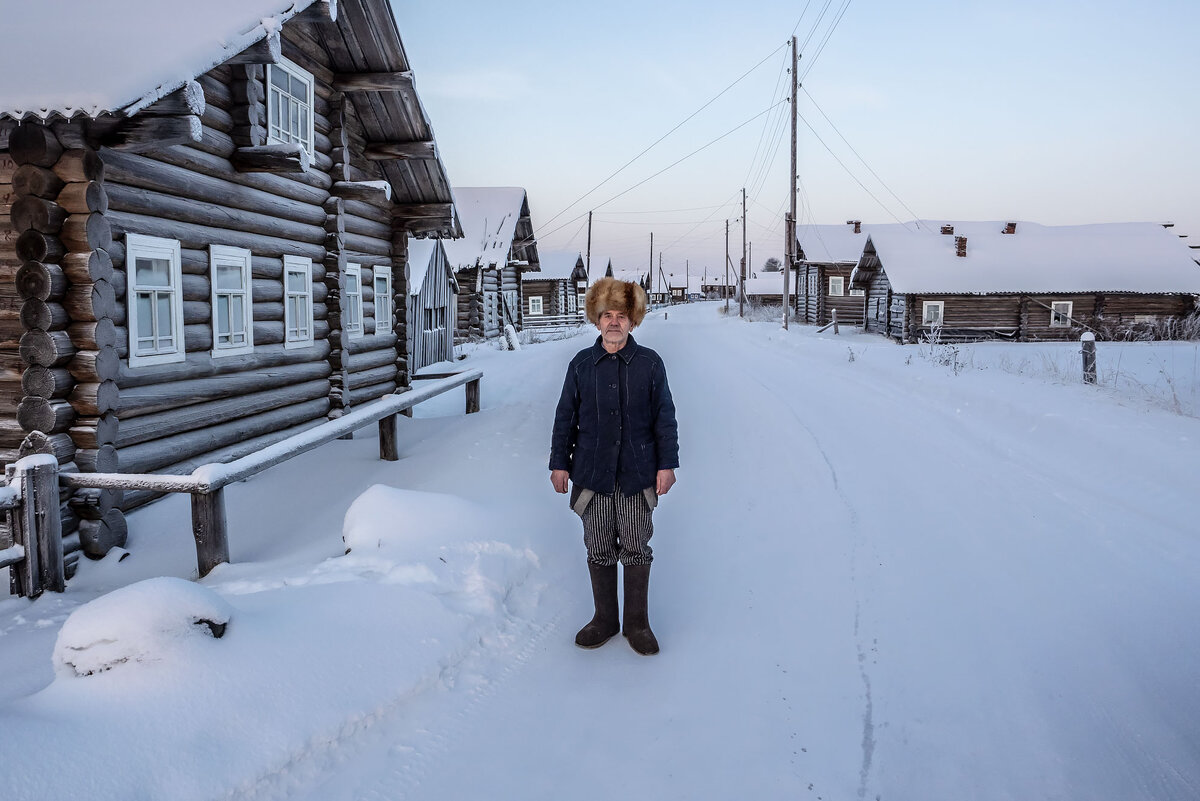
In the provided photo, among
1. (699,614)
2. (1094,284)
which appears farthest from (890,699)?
(1094,284)

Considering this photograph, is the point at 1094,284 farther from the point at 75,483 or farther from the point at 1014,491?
the point at 75,483

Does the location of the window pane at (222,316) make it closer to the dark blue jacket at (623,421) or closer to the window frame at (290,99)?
the window frame at (290,99)

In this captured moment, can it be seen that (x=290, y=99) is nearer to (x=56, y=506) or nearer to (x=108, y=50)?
(x=108, y=50)

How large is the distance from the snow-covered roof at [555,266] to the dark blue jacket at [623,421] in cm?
3811

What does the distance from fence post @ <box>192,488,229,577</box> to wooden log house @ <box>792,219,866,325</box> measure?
135 ft

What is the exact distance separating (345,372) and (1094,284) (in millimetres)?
32062

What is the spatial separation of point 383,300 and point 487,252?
15473 mm

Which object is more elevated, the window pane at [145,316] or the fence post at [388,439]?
the window pane at [145,316]

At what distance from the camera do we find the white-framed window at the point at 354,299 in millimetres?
12023

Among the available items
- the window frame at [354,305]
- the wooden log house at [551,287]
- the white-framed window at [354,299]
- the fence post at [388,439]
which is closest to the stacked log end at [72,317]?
the fence post at [388,439]

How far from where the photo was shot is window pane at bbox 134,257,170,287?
22.8 ft

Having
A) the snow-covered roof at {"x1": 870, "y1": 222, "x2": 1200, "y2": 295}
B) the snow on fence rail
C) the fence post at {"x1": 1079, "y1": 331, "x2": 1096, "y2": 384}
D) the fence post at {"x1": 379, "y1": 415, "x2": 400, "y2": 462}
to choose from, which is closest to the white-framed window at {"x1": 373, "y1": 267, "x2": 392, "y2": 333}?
the fence post at {"x1": 379, "y1": 415, "x2": 400, "y2": 462}

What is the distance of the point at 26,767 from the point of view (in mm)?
2609

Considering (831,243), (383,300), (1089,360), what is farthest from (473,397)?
(831,243)
